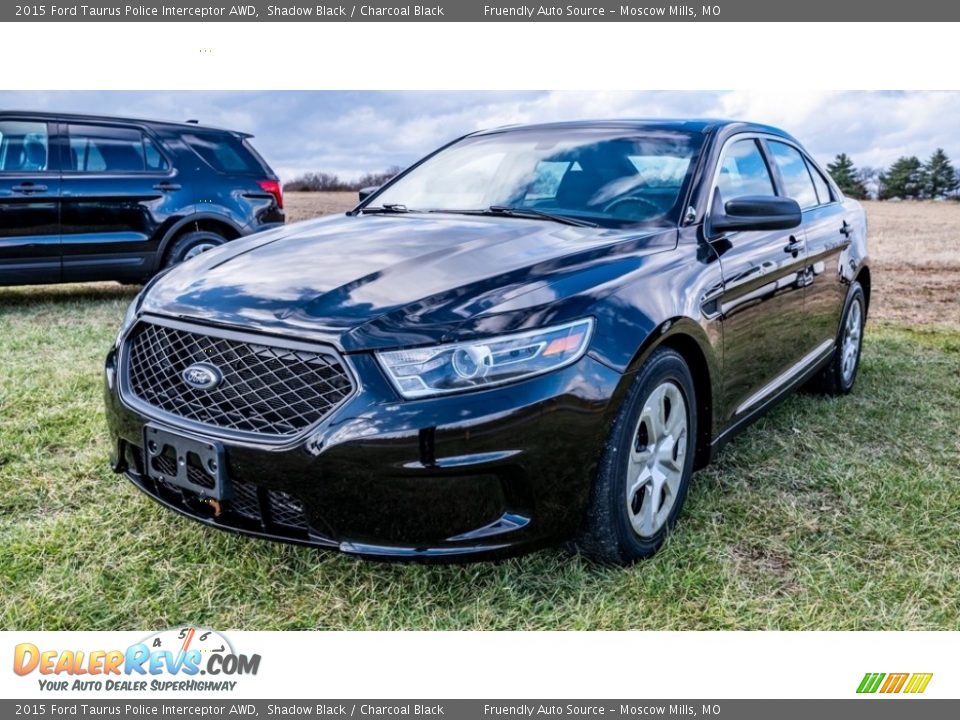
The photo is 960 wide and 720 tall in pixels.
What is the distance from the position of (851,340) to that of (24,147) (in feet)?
22.0

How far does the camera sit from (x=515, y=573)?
104 inches

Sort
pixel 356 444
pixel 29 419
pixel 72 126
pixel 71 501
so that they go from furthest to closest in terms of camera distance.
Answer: pixel 72 126 → pixel 29 419 → pixel 71 501 → pixel 356 444

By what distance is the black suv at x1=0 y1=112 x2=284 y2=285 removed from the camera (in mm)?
7133

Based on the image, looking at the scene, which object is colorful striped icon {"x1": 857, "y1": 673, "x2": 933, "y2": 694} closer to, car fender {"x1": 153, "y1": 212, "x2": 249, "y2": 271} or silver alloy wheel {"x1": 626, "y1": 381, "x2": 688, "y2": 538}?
silver alloy wheel {"x1": 626, "y1": 381, "x2": 688, "y2": 538}

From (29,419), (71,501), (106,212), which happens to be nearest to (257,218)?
(106,212)

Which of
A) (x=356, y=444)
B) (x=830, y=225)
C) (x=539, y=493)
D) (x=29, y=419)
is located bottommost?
(x=29, y=419)

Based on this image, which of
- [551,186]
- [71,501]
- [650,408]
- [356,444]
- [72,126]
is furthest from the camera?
[72,126]

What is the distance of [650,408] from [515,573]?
0.67 m

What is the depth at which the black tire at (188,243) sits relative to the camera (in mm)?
7859

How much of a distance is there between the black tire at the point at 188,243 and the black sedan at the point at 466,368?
4.97 m

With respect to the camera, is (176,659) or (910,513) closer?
(176,659)

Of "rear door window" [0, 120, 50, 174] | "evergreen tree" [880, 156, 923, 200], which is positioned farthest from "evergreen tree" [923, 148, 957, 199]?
"rear door window" [0, 120, 50, 174]

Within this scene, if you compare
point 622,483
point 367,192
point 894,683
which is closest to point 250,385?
point 622,483

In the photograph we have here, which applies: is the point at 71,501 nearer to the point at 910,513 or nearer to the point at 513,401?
the point at 513,401
